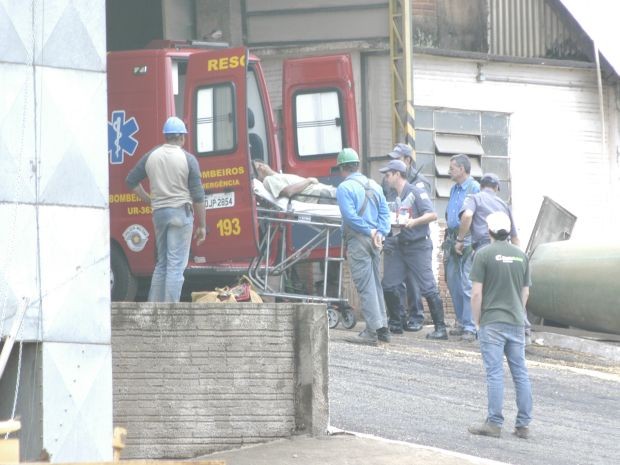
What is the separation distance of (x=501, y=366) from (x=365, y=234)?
3.40m

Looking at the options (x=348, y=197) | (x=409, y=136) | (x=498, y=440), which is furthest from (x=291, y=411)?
(x=409, y=136)

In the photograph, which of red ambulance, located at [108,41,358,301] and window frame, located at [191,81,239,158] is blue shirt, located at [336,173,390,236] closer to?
red ambulance, located at [108,41,358,301]

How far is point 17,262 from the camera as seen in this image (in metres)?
8.67

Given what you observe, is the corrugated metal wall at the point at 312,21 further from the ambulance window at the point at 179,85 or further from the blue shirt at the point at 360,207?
the blue shirt at the point at 360,207

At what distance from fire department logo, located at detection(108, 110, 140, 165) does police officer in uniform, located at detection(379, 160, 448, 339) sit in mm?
2469

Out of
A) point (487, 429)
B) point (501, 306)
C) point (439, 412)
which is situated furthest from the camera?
point (439, 412)

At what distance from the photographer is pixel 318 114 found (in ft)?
56.4

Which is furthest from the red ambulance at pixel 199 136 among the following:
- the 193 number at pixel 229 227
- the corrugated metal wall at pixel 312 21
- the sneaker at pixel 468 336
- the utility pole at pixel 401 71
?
the corrugated metal wall at pixel 312 21

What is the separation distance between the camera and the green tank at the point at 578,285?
17.0 meters

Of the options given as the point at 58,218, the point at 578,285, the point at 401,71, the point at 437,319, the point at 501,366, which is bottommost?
the point at 501,366

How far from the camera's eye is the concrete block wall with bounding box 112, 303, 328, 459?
10.2 meters

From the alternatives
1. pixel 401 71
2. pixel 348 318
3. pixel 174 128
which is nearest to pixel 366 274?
pixel 348 318

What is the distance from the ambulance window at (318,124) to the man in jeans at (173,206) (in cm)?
443

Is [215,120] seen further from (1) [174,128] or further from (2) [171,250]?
(2) [171,250]
